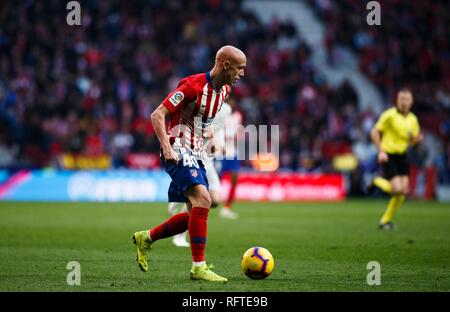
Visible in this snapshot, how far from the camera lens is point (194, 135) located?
335 inches

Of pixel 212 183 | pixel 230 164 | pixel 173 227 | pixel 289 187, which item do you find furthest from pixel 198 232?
pixel 289 187

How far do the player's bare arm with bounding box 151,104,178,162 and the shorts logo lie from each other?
4.0 inches

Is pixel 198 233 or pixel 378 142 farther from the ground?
pixel 378 142

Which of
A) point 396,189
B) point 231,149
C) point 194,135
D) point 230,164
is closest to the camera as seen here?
point 194,135

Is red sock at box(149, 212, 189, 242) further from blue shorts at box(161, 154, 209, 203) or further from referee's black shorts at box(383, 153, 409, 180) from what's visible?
referee's black shorts at box(383, 153, 409, 180)

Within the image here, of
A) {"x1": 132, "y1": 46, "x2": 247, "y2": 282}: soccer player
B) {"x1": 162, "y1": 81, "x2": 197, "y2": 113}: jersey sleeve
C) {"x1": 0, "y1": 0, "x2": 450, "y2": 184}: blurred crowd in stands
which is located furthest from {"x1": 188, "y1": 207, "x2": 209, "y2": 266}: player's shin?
{"x1": 0, "y1": 0, "x2": 450, "y2": 184}: blurred crowd in stands

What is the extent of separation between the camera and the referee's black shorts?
15422 mm

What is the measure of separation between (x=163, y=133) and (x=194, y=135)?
1.81 ft

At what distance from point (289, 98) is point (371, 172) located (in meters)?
4.60

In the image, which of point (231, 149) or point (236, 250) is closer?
point (236, 250)

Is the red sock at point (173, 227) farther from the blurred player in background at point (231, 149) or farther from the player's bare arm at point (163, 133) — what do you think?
the blurred player in background at point (231, 149)

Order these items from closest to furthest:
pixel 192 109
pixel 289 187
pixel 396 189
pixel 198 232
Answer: pixel 198 232
pixel 192 109
pixel 396 189
pixel 289 187

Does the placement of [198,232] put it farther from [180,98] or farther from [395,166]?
[395,166]

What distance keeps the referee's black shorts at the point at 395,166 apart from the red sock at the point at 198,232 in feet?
25.8
